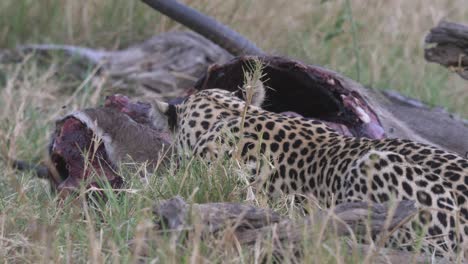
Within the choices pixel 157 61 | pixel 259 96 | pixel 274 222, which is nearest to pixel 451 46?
pixel 259 96

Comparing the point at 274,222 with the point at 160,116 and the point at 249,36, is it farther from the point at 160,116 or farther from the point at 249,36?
the point at 249,36

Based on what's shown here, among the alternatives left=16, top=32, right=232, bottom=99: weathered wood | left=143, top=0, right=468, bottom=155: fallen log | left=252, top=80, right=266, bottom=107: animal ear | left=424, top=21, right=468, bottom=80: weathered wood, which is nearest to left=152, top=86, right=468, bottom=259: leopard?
left=252, top=80, right=266, bottom=107: animal ear

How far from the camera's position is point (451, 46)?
15.6 ft

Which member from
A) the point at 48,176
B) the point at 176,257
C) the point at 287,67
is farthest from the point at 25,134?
the point at 176,257

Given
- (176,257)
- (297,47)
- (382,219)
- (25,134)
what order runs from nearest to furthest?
(176,257) < (382,219) < (25,134) < (297,47)

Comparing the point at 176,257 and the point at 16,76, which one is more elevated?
the point at 176,257

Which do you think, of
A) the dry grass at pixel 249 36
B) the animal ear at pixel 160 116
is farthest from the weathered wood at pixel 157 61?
the animal ear at pixel 160 116

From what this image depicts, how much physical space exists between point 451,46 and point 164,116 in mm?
1491

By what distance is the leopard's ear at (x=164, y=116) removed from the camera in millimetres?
4551

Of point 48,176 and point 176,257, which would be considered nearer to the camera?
point 176,257

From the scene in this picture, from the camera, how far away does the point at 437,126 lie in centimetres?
499

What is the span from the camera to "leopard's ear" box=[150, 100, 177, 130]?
4551mm

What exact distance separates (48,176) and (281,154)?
53.0 inches

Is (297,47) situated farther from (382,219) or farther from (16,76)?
(382,219)
